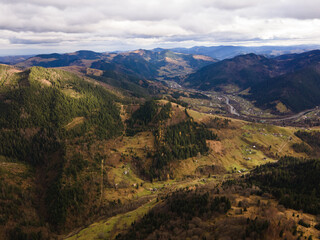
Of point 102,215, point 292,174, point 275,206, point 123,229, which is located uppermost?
point 275,206

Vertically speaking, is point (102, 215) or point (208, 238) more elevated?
point (208, 238)

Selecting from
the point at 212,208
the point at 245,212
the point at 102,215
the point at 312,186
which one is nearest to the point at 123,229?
the point at 102,215

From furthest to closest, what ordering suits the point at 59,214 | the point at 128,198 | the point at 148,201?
the point at 128,198 < the point at 148,201 < the point at 59,214

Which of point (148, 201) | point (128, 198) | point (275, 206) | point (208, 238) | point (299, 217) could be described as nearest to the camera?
point (208, 238)

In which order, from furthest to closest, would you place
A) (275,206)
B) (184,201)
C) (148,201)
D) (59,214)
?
(148,201) < (59,214) < (184,201) < (275,206)

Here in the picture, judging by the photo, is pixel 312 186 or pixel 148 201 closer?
pixel 312 186

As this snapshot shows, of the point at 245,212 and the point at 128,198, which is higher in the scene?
the point at 245,212

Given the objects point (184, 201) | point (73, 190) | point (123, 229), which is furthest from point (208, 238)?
point (73, 190)

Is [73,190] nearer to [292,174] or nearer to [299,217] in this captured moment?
[299,217]

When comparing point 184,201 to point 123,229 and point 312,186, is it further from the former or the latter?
point 312,186
